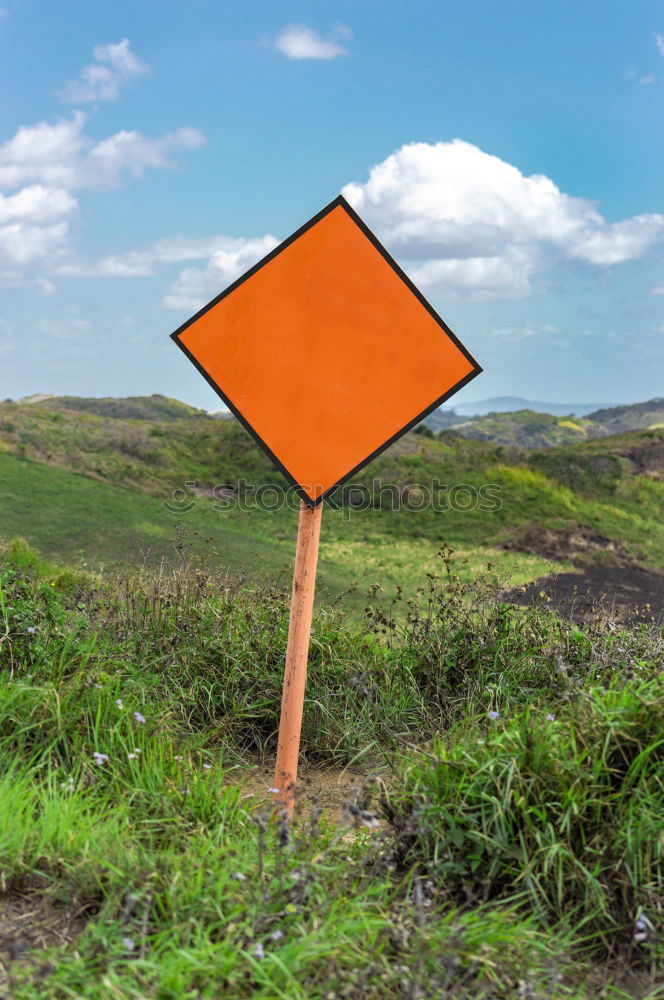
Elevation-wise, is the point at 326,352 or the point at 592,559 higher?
the point at 326,352

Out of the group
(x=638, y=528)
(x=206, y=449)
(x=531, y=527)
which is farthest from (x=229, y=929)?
(x=206, y=449)

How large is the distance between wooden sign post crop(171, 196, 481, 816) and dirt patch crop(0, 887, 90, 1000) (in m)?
1.16

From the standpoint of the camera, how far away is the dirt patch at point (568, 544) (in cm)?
1480

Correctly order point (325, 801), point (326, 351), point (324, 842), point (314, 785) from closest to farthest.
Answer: point (324, 842) < point (326, 351) < point (325, 801) < point (314, 785)

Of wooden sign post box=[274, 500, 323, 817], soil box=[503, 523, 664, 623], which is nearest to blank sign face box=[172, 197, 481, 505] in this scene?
wooden sign post box=[274, 500, 323, 817]

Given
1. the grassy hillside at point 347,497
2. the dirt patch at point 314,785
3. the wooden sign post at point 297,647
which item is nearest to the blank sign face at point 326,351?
the wooden sign post at point 297,647

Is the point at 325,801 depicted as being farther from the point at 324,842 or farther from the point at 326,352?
the point at 326,352

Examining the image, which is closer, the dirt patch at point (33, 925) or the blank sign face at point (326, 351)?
the dirt patch at point (33, 925)

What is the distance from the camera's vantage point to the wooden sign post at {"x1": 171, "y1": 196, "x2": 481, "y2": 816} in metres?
3.51

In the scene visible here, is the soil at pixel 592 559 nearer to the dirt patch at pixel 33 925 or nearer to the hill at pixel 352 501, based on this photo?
the hill at pixel 352 501

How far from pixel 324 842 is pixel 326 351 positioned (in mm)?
2019

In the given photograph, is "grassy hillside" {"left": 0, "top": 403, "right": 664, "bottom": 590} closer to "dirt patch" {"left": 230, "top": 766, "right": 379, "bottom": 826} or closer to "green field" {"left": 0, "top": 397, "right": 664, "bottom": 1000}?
"green field" {"left": 0, "top": 397, "right": 664, "bottom": 1000}

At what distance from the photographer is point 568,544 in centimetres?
1528

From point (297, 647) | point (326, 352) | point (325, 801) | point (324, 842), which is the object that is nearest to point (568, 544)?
point (325, 801)
